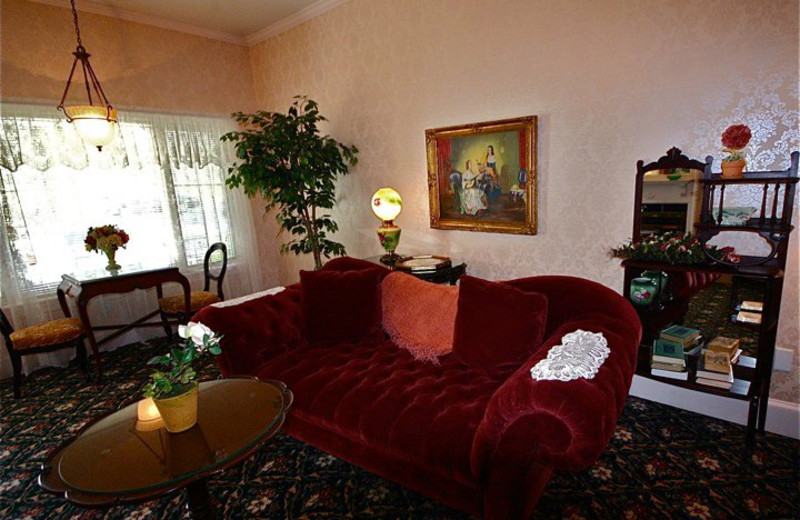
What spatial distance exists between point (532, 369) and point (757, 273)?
126cm

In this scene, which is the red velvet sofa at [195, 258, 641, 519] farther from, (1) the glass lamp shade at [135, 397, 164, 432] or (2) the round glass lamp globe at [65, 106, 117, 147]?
(2) the round glass lamp globe at [65, 106, 117, 147]

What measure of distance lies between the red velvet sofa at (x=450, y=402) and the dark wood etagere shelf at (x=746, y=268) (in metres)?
0.51

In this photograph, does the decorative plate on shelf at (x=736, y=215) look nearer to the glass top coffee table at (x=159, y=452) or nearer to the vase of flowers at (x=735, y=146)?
the vase of flowers at (x=735, y=146)

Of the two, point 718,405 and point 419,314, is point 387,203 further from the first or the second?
point 718,405

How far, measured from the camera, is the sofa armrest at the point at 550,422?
1.26 m

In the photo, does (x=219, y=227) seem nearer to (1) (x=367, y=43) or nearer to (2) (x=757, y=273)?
(1) (x=367, y=43)

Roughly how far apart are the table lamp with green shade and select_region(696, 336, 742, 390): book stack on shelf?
2118mm

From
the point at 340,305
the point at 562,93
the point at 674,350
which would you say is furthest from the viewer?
the point at 562,93

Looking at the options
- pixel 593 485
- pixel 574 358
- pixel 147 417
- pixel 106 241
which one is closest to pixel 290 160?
pixel 106 241

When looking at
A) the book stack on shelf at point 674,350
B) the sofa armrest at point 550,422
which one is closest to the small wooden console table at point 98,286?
the sofa armrest at point 550,422

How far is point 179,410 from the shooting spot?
1.47 meters

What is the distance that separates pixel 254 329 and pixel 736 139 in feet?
8.62

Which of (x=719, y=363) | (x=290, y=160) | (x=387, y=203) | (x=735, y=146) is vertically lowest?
(x=719, y=363)

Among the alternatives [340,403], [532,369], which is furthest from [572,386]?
[340,403]
